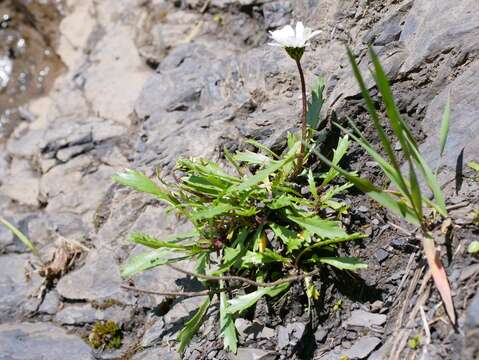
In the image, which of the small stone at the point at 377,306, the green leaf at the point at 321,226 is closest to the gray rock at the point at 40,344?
the green leaf at the point at 321,226

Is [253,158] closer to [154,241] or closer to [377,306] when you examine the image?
[154,241]

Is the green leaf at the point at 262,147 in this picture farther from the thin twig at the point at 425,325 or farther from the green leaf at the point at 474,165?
the thin twig at the point at 425,325

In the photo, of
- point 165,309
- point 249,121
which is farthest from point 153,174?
point 165,309

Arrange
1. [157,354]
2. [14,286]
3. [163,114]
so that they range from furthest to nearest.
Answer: [163,114], [14,286], [157,354]

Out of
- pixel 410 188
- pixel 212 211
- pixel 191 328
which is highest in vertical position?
pixel 410 188

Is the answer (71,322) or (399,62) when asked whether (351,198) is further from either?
(71,322)

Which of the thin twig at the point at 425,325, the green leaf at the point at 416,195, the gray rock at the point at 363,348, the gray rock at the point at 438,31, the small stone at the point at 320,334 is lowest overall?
the small stone at the point at 320,334

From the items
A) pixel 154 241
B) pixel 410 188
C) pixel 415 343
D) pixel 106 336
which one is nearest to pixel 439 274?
pixel 415 343
